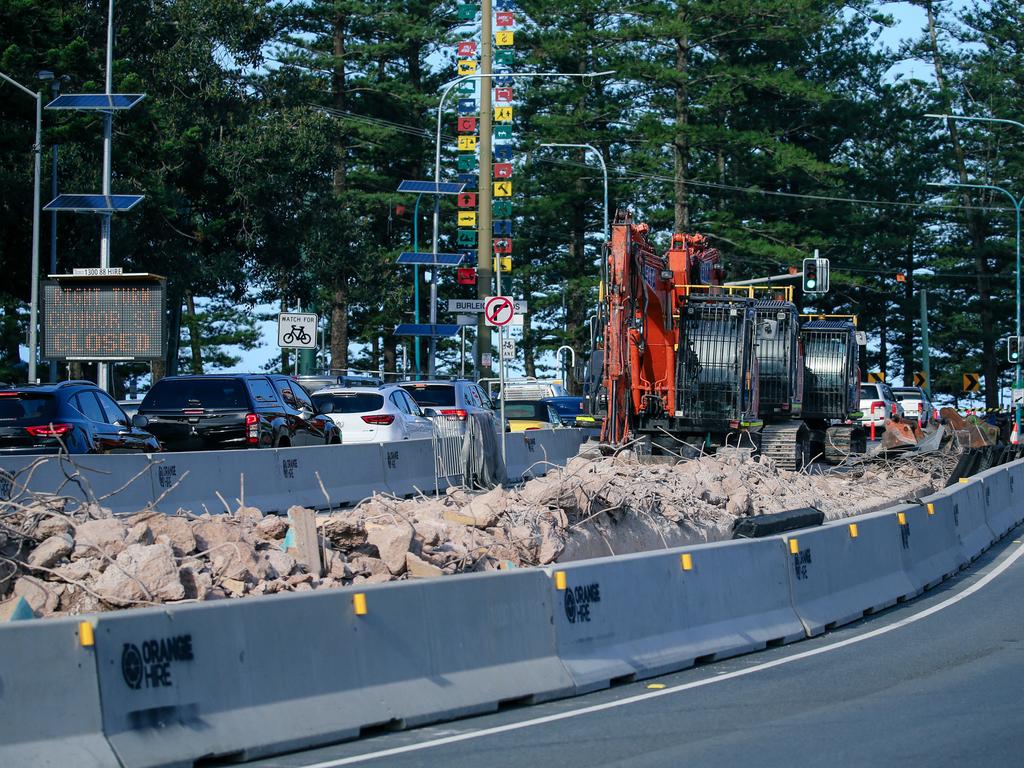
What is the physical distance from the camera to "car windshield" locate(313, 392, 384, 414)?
1065 inches

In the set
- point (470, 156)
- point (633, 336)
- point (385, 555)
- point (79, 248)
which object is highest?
point (470, 156)

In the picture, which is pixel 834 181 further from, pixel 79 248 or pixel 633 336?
pixel 633 336

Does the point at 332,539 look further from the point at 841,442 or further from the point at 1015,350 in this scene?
the point at 1015,350

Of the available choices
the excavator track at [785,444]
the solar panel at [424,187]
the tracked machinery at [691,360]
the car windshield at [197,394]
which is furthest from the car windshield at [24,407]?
the solar panel at [424,187]

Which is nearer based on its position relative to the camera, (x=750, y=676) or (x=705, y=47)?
(x=750, y=676)

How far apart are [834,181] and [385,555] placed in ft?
166

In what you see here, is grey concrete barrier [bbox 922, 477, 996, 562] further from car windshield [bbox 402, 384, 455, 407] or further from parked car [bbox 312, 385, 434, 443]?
car windshield [bbox 402, 384, 455, 407]

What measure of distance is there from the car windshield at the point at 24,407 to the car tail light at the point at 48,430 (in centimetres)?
16

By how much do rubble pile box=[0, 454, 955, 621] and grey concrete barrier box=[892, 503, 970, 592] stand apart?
278cm

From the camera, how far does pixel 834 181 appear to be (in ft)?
195

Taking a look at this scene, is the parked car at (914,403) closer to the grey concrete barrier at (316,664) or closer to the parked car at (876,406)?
the parked car at (876,406)

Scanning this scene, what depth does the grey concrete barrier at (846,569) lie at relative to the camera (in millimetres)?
12883

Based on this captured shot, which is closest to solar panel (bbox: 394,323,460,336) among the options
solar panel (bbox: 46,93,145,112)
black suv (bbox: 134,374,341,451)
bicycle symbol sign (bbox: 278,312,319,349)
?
bicycle symbol sign (bbox: 278,312,319,349)

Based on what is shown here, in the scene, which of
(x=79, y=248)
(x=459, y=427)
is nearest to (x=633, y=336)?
(x=459, y=427)
